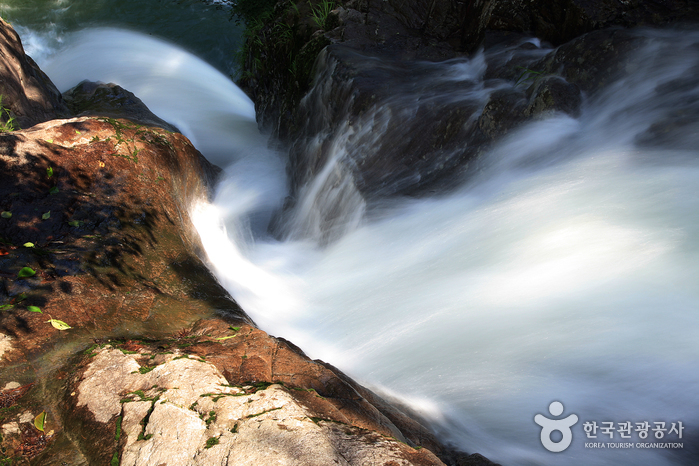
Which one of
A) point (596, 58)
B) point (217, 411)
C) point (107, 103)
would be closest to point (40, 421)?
point (217, 411)

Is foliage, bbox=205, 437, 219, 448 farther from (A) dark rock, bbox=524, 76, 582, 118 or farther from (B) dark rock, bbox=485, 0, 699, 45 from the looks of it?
(B) dark rock, bbox=485, 0, 699, 45

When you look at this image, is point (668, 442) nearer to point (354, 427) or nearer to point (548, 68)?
point (354, 427)

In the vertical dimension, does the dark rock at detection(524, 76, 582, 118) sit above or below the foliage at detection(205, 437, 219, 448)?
above

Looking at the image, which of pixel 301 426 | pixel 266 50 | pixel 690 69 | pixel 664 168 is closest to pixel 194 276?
pixel 301 426

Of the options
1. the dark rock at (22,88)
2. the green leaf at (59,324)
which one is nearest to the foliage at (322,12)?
the dark rock at (22,88)

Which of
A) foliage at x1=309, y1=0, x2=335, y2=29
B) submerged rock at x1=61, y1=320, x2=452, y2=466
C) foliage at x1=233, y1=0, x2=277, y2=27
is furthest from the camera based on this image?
foliage at x1=233, y1=0, x2=277, y2=27

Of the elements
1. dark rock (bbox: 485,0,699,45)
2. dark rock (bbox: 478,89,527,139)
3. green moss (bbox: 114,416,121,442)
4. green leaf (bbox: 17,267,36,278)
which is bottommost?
green moss (bbox: 114,416,121,442)

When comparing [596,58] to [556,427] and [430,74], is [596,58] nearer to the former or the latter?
[430,74]

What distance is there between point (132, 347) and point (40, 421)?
23.6 inches

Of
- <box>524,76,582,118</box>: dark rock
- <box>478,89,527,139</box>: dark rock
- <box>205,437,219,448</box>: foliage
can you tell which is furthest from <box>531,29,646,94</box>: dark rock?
<box>205,437,219,448</box>: foliage

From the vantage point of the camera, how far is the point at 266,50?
889cm

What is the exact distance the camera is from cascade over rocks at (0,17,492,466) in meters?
2.00

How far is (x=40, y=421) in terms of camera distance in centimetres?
212

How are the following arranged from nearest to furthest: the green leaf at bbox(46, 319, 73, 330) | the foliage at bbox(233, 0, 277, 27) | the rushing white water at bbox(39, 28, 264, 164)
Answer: the green leaf at bbox(46, 319, 73, 330) → the rushing white water at bbox(39, 28, 264, 164) → the foliage at bbox(233, 0, 277, 27)
